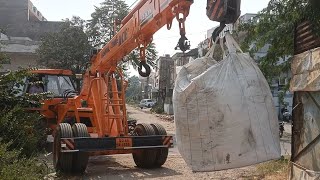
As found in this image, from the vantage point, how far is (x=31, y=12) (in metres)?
48.1

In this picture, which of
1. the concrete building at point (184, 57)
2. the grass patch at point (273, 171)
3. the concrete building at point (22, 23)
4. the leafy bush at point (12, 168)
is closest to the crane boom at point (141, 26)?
the concrete building at point (184, 57)

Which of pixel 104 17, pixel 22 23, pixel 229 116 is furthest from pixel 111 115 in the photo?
pixel 22 23

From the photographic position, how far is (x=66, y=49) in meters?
23.6

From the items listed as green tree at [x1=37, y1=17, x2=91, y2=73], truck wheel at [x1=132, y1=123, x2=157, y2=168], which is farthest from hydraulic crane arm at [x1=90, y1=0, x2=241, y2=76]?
green tree at [x1=37, y1=17, x2=91, y2=73]

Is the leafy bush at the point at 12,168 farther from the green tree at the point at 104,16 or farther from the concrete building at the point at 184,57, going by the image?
the green tree at the point at 104,16

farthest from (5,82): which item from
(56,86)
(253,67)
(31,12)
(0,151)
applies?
(31,12)

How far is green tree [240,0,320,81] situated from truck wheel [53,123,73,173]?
3.88 meters

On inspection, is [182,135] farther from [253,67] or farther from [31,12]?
[31,12]

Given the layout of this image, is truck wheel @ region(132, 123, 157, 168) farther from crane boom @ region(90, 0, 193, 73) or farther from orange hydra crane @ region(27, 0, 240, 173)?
crane boom @ region(90, 0, 193, 73)

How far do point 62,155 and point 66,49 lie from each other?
17.2m

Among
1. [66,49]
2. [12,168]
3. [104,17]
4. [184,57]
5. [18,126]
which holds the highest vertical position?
[104,17]

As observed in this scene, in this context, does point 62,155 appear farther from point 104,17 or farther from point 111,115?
point 104,17

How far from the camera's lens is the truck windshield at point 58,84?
10.6 m

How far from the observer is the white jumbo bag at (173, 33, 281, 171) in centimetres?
315
